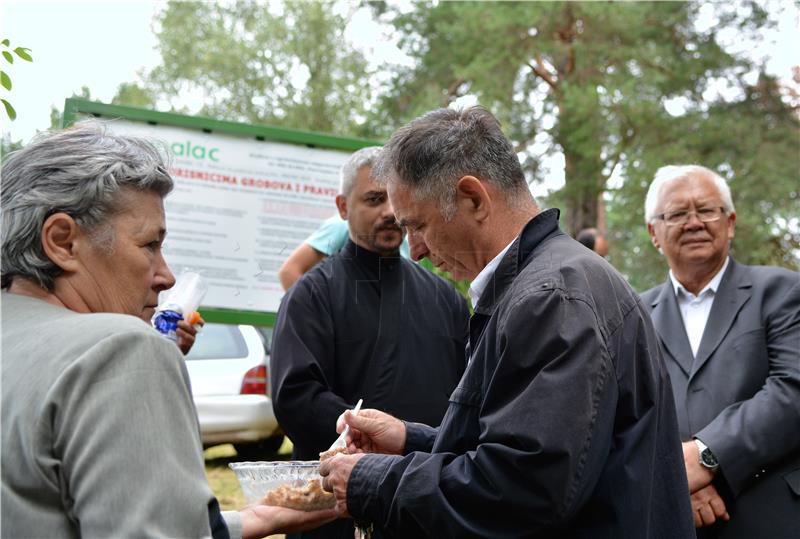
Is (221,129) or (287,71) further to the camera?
(287,71)

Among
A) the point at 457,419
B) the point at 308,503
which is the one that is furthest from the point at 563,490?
the point at 308,503

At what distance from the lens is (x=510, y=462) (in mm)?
2125

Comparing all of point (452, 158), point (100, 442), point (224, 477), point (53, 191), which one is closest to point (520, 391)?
point (452, 158)

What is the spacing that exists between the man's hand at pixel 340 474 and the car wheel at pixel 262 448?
278 inches

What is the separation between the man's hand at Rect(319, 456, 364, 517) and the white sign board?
328cm

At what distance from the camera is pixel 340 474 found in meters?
2.45

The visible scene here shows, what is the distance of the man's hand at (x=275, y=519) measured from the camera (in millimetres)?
2561

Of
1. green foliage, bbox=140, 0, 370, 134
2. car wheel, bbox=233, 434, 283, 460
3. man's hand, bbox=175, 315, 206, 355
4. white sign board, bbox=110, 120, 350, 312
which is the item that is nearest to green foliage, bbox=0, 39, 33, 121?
man's hand, bbox=175, 315, 206, 355

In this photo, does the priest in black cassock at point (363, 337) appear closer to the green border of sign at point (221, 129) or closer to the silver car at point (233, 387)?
the green border of sign at point (221, 129)

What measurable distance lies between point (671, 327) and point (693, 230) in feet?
1.54

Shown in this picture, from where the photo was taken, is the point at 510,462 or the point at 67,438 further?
the point at 510,462

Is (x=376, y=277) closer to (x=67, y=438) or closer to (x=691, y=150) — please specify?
(x=67, y=438)

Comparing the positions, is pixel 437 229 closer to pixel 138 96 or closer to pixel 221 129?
pixel 221 129

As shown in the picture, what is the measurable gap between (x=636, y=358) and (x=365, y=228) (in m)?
2.00
